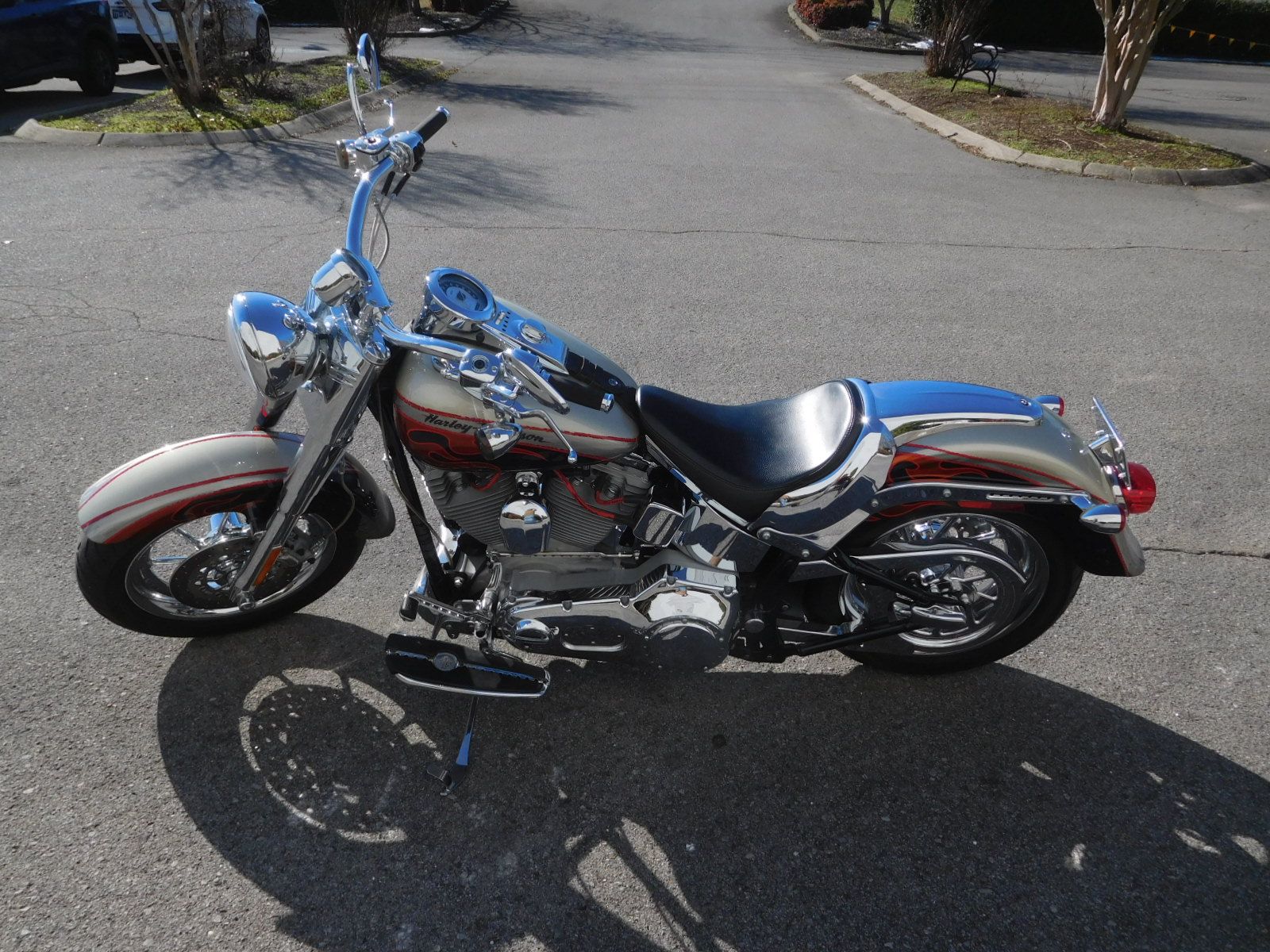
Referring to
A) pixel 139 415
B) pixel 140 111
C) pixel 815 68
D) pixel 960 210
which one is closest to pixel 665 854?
pixel 139 415

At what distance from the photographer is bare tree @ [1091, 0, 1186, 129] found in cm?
991

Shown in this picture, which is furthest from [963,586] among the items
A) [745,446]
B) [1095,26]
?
[1095,26]

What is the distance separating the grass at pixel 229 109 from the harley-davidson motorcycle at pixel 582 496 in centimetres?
810

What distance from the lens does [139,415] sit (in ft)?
14.2

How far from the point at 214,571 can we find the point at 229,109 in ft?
29.9

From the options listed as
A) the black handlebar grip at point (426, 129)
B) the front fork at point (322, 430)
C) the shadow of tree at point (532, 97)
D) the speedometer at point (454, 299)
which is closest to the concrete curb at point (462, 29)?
the shadow of tree at point (532, 97)

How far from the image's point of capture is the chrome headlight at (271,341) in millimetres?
2338

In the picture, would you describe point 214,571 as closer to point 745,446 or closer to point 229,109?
point 745,446

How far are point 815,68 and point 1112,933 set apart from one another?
16.6m

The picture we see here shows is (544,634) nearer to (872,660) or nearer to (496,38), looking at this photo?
(872,660)

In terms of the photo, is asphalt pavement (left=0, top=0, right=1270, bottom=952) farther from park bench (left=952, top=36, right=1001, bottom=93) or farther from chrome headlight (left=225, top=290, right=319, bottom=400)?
park bench (left=952, top=36, right=1001, bottom=93)

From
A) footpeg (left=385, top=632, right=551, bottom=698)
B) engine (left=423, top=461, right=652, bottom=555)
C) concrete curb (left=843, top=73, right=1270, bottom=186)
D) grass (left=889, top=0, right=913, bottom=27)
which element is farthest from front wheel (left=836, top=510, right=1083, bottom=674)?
grass (left=889, top=0, right=913, bottom=27)

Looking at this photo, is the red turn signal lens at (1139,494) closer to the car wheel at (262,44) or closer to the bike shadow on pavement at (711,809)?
the bike shadow on pavement at (711,809)

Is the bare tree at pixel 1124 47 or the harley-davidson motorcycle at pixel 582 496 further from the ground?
the bare tree at pixel 1124 47
